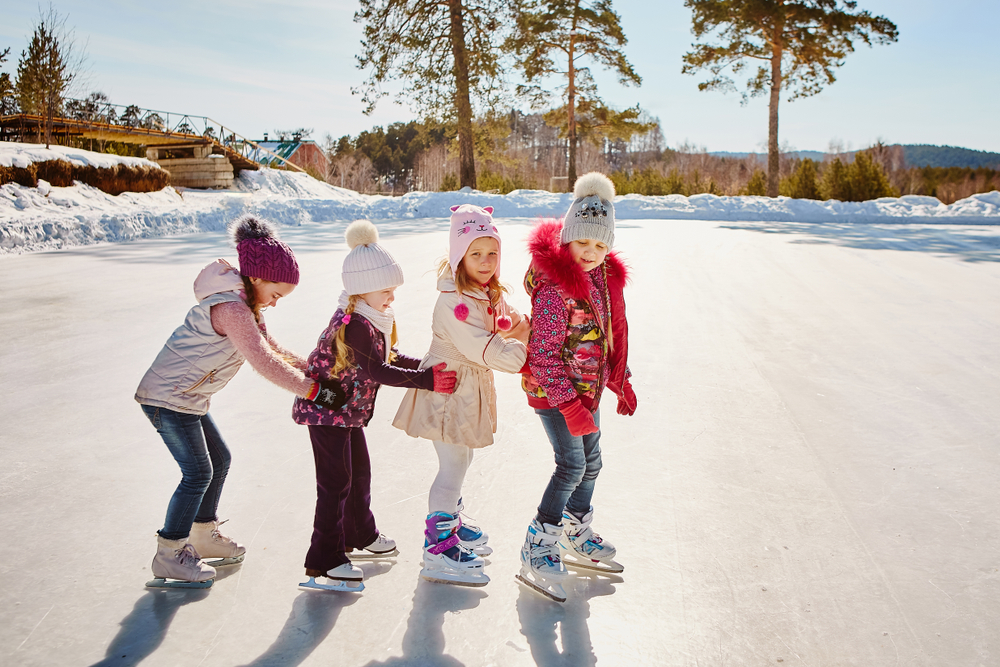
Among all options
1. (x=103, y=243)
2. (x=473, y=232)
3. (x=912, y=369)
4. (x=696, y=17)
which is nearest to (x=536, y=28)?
(x=696, y=17)

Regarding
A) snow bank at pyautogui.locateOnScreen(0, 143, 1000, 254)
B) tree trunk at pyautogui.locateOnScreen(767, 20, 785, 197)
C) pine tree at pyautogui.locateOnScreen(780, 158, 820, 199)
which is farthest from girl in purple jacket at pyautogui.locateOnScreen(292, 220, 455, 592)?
tree trunk at pyautogui.locateOnScreen(767, 20, 785, 197)

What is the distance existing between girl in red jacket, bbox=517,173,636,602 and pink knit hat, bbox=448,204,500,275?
175 mm

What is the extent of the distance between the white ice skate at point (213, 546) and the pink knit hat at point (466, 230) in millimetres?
1260

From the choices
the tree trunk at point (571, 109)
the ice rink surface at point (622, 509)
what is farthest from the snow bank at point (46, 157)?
the tree trunk at point (571, 109)

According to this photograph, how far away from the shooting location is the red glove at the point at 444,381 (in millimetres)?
2088

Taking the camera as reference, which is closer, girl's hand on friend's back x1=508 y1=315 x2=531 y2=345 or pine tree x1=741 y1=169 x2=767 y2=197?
girl's hand on friend's back x1=508 y1=315 x2=531 y2=345

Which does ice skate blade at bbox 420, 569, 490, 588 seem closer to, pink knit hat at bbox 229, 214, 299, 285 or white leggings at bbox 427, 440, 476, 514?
white leggings at bbox 427, 440, 476, 514

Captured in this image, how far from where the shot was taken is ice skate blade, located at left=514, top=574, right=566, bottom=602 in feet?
6.93

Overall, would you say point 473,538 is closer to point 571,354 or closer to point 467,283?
point 571,354

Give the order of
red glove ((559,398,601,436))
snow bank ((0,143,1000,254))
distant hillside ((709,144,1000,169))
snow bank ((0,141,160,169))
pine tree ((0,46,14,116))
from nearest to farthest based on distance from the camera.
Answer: red glove ((559,398,601,436))
snow bank ((0,143,1000,254))
snow bank ((0,141,160,169))
pine tree ((0,46,14,116))
distant hillside ((709,144,1000,169))

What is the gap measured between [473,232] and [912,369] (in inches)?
142

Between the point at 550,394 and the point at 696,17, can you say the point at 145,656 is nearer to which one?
the point at 550,394

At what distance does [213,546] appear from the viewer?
2293mm

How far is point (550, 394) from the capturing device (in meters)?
2.12
